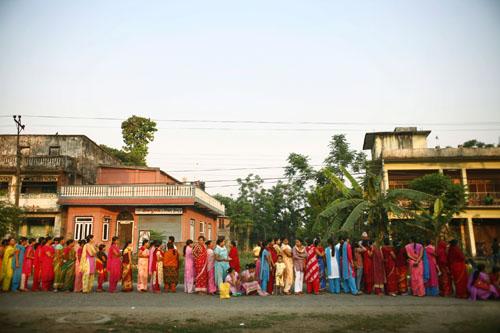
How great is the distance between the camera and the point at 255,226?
43594 mm

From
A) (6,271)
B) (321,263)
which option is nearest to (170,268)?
(321,263)

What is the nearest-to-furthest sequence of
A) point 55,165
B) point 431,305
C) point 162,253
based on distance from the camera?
1. point 431,305
2. point 162,253
3. point 55,165

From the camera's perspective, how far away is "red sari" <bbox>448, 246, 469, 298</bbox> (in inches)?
372

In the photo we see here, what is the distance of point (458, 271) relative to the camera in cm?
956

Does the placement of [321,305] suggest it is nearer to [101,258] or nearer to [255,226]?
[101,258]

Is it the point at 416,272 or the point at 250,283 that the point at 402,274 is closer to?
the point at 416,272

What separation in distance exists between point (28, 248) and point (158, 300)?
5.11 meters

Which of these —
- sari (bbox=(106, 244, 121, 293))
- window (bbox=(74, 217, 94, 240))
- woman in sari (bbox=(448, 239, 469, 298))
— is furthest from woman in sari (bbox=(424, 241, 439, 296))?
window (bbox=(74, 217, 94, 240))

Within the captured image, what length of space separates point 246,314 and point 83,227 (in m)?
19.7

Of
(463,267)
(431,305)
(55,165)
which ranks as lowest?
(431,305)

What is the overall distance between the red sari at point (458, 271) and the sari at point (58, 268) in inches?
415

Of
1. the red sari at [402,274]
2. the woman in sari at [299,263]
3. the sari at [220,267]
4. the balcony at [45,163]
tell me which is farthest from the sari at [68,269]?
the balcony at [45,163]

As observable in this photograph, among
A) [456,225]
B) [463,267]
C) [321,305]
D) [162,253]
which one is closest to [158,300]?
[162,253]

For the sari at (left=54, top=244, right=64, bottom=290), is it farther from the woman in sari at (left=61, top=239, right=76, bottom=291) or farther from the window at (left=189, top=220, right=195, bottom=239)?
the window at (left=189, top=220, right=195, bottom=239)
